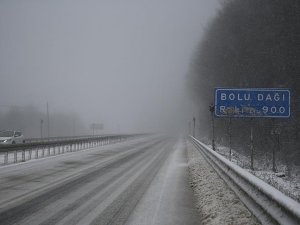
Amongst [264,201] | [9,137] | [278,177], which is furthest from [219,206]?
[9,137]

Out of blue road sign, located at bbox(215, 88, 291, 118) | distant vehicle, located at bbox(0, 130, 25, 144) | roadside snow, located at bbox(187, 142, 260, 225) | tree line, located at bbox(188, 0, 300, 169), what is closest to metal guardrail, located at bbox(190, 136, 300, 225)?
roadside snow, located at bbox(187, 142, 260, 225)

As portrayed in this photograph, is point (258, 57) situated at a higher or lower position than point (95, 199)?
higher

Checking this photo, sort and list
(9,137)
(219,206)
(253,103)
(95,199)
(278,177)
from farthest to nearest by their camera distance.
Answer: (9,137)
(253,103)
(278,177)
(95,199)
(219,206)

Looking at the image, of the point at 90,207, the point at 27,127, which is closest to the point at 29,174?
the point at 90,207

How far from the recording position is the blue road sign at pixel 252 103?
69.0 feet

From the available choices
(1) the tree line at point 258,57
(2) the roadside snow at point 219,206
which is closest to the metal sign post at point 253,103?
(1) the tree line at point 258,57

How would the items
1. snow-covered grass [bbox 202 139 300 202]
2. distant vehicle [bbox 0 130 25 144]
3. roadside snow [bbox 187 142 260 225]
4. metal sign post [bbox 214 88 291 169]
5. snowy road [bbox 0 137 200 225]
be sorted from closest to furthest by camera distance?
roadside snow [bbox 187 142 260 225], snowy road [bbox 0 137 200 225], snow-covered grass [bbox 202 139 300 202], metal sign post [bbox 214 88 291 169], distant vehicle [bbox 0 130 25 144]

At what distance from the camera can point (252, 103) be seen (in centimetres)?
2191

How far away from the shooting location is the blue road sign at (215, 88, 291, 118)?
21.0 metres

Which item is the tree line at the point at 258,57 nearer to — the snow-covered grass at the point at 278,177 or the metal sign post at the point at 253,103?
the snow-covered grass at the point at 278,177

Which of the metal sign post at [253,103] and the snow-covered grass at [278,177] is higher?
the metal sign post at [253,103]

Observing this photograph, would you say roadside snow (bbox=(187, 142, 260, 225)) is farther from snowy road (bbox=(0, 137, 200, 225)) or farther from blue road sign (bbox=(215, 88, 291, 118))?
blue road sign (bbox=(215, 88, 291, 118))

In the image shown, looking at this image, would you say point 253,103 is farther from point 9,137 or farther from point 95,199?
point 9,137

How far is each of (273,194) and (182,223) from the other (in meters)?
2.72
